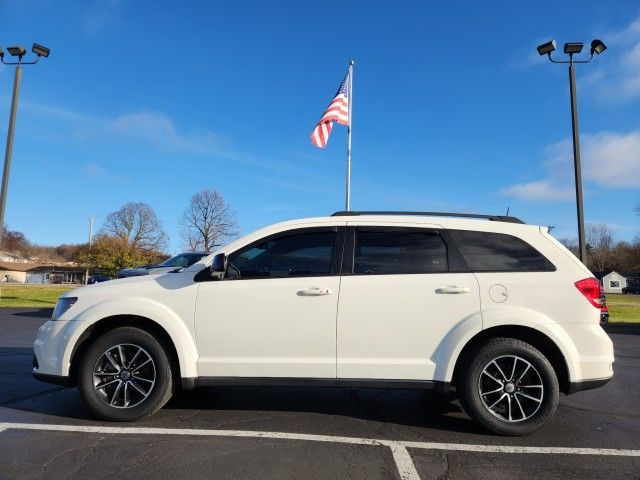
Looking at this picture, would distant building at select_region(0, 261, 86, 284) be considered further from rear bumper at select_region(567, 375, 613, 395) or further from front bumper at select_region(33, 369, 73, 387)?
rear bumper at select_region(567, 375, 613, 395)

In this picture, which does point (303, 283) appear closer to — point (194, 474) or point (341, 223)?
point (341, 223)

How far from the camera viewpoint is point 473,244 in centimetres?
447

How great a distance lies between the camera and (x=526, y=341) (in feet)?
14.2

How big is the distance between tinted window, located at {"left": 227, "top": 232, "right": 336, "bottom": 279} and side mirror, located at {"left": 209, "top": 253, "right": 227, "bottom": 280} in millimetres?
126

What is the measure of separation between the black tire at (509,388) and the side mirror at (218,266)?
87.3 inches

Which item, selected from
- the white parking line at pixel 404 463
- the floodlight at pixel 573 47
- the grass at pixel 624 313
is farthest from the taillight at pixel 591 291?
the grass at pixel 624 313

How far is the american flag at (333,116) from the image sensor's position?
1488 cm

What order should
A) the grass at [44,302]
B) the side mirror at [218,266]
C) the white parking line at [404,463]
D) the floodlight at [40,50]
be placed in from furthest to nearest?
the grass at [44,302] < the floodlight at [40,50] < the side mirror at [218,266] < the white parking line at [404,463]

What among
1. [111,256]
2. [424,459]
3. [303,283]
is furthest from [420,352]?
[111,256]

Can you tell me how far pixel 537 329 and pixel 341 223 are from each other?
1896 mm

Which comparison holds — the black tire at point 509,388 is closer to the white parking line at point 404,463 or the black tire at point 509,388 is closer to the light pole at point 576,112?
the white parking line at point 404,463

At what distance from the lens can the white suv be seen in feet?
13.7

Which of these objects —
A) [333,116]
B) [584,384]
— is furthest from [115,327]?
[333,116]

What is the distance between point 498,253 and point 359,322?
1382 millimetres
